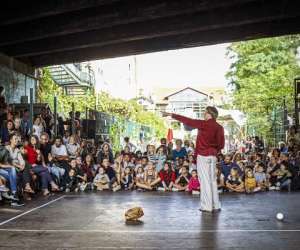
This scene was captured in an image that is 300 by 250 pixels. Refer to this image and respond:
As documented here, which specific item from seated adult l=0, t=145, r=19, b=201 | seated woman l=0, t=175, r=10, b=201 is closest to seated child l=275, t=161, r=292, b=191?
seated adult l=0, t=145, r=19, b=201

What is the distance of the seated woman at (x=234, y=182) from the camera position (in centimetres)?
1499

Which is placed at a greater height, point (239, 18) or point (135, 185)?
point (239, 18)

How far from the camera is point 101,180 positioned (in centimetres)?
1589

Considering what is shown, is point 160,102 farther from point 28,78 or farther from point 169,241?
point 169,241

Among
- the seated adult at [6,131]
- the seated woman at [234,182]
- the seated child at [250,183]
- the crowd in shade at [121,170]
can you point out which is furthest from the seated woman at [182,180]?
the seated adult at [6,131]

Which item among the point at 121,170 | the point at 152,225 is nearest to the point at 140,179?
the point at 121,170

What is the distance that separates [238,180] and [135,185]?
10.2 ft

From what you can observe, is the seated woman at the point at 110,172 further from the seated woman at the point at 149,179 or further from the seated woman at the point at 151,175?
the seated woman at the point at 151,175

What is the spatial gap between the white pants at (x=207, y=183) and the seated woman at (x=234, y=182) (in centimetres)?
470

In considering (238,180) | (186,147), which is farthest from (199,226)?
(186,147)

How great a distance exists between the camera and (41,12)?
50.3 feet

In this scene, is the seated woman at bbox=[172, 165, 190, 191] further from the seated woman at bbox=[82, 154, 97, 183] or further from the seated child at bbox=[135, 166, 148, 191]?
the seated woman at bbox=[82, 154, 97, 183]

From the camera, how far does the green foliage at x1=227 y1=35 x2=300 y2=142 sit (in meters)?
28.9

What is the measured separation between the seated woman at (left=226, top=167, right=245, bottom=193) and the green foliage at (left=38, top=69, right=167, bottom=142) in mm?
10712
